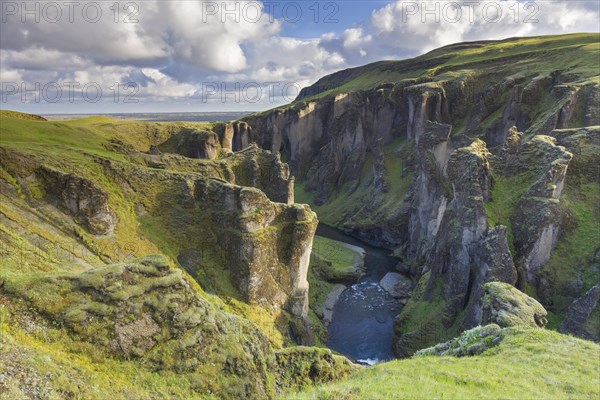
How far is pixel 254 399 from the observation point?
690 inches

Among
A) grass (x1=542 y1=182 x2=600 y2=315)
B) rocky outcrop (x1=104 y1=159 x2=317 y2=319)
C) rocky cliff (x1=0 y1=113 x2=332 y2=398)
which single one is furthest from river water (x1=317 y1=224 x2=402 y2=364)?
grass (x1=542 y1=182 x2=600 y2=315)

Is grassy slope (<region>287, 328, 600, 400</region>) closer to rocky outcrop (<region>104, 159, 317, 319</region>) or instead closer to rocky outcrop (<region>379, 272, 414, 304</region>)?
rocky outcrop (<region>104, 159, 317, 319</region>)

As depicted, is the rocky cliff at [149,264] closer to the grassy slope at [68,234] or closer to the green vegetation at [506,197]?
the grassy slope at [68,234]

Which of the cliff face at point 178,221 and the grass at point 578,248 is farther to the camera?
the grass at point 578,248

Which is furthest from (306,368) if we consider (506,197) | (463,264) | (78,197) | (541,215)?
(506,197)

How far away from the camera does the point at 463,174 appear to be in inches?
2005

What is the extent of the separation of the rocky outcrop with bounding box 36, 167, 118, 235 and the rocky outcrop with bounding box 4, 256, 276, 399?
23.8m

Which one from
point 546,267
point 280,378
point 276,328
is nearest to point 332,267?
point 276,328

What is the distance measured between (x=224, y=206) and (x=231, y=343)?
29.1 metres

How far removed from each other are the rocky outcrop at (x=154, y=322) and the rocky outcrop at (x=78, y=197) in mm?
23834

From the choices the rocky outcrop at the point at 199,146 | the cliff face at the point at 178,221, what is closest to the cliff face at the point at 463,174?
the cliff face at the point at 178,221

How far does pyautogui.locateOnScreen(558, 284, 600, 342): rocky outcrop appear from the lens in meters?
35.1

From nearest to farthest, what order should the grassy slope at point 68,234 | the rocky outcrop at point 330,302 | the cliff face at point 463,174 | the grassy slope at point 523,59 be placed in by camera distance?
the grassy slope at point 68,234 → the cliff face at point 463,174 → the rocky outcrop at point 330,302 → the grassy slope at point 523,59

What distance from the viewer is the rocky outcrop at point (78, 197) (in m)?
40.0
